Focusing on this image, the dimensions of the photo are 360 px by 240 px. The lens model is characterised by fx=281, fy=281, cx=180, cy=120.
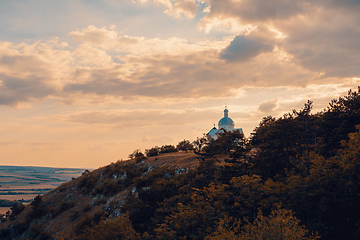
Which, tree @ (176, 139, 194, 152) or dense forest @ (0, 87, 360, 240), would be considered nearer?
dense forest @ (0, 87, 360, 240)

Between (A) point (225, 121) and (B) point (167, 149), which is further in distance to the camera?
(A) point (225, 121)

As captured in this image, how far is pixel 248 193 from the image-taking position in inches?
1352

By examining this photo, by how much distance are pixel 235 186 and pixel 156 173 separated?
2772 cm

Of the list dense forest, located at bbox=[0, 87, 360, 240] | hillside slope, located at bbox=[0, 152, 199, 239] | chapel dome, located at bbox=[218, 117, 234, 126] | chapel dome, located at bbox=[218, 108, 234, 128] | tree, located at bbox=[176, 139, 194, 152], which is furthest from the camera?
chapel dome, located at bbox=[218, 117, 234, 126]

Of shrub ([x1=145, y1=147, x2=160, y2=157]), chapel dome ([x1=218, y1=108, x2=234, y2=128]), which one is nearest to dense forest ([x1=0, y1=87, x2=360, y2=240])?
shrub ([x1=145, y1=147, x2=160, y2=157])

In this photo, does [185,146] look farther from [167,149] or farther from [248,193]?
[248,193]

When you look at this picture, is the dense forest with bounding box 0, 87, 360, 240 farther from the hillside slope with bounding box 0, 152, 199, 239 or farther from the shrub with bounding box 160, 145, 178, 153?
the shrub with bounding box 160, 145, 178, 153

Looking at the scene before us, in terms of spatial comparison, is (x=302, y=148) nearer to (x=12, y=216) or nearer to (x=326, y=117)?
(x=326, y=117)

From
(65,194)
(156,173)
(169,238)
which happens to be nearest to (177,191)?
(156,173)

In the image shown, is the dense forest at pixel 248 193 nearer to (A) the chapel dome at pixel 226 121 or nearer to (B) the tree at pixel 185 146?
(B) the tree at pixel 185 146

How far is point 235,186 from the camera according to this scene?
35.5m

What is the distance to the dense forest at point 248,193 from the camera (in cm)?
2998

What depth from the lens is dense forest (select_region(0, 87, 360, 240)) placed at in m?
30.0

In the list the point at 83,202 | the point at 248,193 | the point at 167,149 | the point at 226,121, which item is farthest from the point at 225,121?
the point at 248,193
